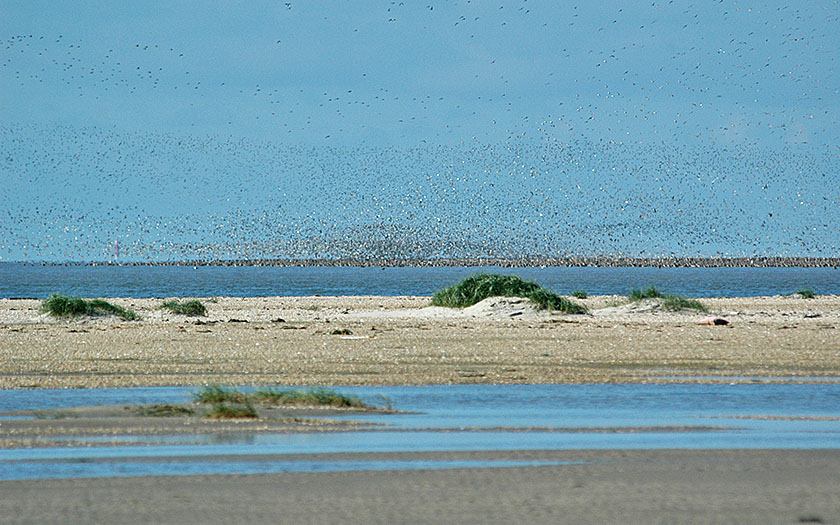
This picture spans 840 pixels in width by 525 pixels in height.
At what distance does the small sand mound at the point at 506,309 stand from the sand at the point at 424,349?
0.07 m

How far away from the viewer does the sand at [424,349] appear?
1844 cm

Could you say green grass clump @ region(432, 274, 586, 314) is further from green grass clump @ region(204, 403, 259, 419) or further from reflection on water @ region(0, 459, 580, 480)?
reflection on water @ region(0, 459, 580, 480)

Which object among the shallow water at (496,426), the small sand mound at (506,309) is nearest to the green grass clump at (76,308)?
the small sand mound at (506,309)

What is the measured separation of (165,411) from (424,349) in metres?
11.3

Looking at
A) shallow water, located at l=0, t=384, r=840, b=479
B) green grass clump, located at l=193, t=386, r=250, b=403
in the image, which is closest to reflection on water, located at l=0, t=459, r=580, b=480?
shallow water, located at l=0, t=384, r=840, b=479

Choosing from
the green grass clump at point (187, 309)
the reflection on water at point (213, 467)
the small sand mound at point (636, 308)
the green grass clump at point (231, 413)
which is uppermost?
the small sand mound at point (636, 308)

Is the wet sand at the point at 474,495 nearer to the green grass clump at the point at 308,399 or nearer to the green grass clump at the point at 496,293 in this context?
the green grass clump at the point at 308,399

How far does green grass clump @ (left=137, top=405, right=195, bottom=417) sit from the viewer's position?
13.1 meters

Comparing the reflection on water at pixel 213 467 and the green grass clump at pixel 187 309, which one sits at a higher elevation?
the green grass clump at pixel 187 309

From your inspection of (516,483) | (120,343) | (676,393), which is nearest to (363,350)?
(120,343)

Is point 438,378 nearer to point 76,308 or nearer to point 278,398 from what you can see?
point 278,398

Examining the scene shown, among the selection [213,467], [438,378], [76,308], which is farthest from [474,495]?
[76,308]

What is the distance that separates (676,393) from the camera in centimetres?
1603

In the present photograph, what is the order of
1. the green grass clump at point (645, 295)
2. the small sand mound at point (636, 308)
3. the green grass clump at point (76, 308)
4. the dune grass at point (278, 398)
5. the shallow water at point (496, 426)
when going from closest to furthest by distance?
the shallow water at point (496, 426) < the dune grass at point (278, 398) < the green grass clump at point (76, 308) < the small sand mound at point (636, 308) < the green grass clump at point (645, 295)
